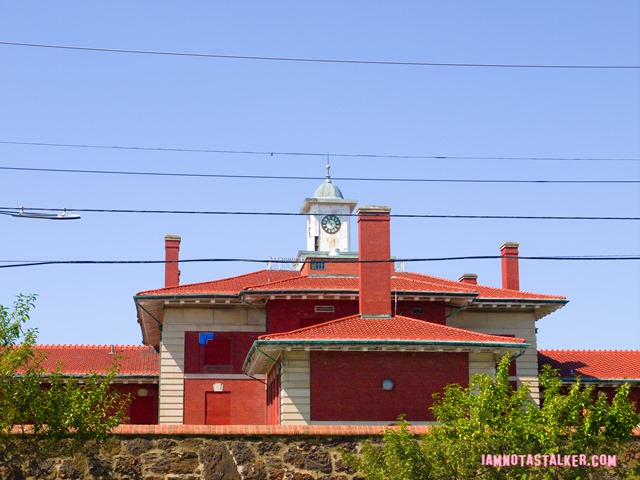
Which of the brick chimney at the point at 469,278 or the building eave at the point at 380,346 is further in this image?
the brick chimney at the point at 469,278

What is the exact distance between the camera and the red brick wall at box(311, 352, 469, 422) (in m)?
31.4

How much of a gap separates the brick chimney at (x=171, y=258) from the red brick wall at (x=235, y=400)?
18.4ft

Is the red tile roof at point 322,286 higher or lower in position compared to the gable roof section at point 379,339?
higher

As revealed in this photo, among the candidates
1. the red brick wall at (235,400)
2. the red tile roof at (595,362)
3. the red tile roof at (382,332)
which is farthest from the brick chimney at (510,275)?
the red tile roof at (382,332)

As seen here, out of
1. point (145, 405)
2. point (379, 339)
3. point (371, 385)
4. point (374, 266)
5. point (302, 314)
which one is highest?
point (374, 266)

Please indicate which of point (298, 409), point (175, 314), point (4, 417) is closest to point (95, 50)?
point (4, 417)

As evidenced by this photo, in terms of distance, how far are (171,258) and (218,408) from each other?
26.6 ft

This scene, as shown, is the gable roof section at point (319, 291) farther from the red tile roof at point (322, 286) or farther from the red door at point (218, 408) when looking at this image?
the red door at point (218, 408)

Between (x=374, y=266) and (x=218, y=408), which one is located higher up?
(x=374, y=266)

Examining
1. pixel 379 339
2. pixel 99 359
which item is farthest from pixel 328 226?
pixel 379 339

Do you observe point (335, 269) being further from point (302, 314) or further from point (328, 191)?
point (328, 191)

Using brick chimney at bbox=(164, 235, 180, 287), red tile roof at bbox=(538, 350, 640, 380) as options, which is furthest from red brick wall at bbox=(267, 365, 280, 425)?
red tile roof at bbox=(538, 350, 640, 380)

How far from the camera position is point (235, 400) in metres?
41.8

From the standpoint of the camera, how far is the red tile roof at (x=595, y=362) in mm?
44094
